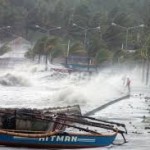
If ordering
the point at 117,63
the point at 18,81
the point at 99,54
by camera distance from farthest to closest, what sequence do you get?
the point at 99,54 → the point at 117,63 → the point at 18,81

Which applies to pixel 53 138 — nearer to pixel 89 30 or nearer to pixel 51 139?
pixel 51 139

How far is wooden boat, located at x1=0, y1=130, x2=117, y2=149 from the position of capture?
72.4 ft

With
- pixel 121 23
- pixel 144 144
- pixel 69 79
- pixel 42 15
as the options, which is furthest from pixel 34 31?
pixel 144 144

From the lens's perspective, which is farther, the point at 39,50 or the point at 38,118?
the point at 39,50

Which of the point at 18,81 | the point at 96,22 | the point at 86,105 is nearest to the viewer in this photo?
the point at 86,105

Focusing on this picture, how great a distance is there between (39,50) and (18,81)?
5237 centimetres

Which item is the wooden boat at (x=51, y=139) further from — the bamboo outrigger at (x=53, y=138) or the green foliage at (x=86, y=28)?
the green foliage at (x=86, y=28)

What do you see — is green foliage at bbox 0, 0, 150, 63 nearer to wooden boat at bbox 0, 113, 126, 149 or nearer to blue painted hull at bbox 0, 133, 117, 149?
wooden boat at bbox 0, 113, 126, 149

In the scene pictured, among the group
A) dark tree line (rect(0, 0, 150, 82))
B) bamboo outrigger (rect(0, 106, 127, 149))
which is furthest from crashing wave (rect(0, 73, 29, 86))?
bamboo outrigger (rect(0, 106, 127, 149))

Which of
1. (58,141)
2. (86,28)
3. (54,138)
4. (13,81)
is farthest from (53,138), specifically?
(86,28)

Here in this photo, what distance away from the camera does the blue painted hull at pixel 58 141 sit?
72.6ft

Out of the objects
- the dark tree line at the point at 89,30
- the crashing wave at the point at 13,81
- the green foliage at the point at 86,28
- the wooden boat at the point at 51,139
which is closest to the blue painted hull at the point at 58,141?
the wooden boat at the point at 51,139

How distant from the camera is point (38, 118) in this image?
23.0 metres

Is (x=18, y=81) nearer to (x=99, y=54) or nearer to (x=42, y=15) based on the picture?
(x=99, y=54)
